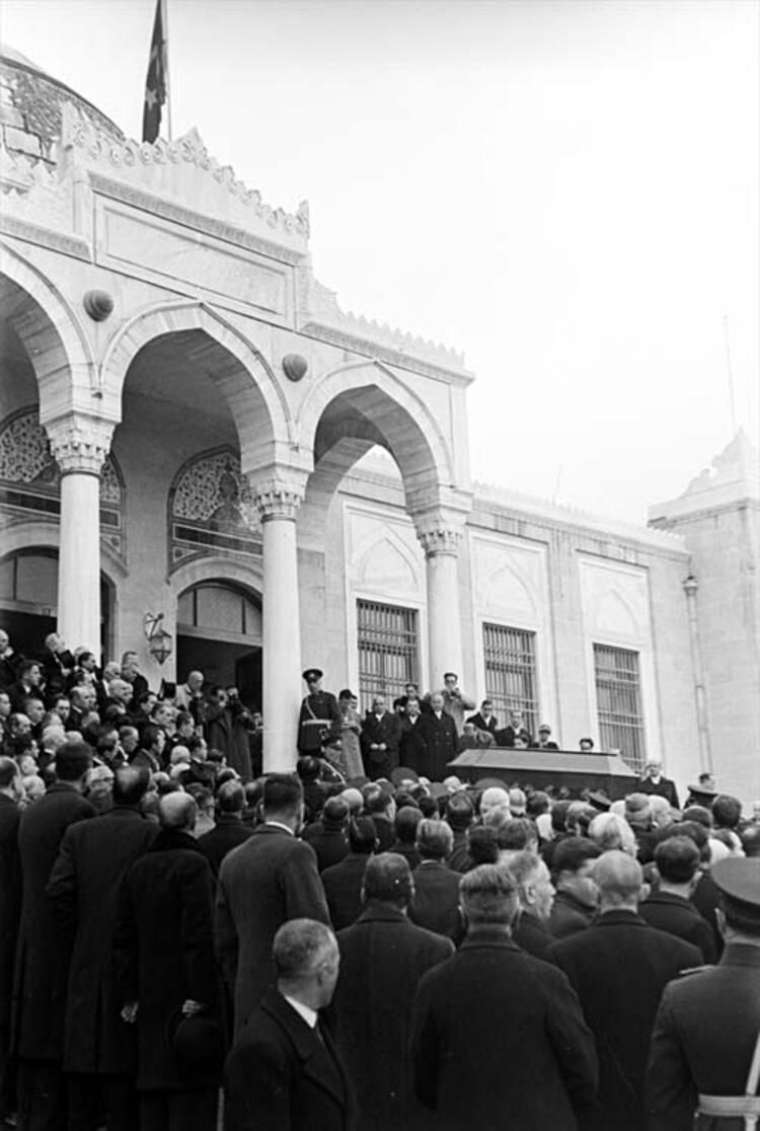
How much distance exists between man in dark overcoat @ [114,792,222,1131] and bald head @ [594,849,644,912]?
5.15 ft

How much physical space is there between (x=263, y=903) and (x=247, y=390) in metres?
11.1

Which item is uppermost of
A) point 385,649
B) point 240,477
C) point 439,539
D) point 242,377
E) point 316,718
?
point 242,377

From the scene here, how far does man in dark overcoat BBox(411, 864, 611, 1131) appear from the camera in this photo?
354 cm

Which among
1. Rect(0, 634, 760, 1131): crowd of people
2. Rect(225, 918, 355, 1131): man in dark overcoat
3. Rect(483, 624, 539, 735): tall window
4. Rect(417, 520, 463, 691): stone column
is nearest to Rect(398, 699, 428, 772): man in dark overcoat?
Rect(417, 520, 463, 691): stone column

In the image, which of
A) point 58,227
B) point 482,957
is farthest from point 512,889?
point 58,227

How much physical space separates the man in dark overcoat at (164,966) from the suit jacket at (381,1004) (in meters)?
0.71

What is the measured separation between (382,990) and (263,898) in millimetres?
594

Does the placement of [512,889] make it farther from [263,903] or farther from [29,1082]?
[29,1082]

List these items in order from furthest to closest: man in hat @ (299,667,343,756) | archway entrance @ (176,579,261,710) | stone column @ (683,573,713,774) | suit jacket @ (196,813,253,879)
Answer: stone column @ (683,573,713,774) < archway entrance @ (176,579,261,710) < man in hat @ (299,667,343,756) < suit jacket @ (196,813,253,879)

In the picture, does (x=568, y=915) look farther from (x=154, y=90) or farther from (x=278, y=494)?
(x=154, y=90)

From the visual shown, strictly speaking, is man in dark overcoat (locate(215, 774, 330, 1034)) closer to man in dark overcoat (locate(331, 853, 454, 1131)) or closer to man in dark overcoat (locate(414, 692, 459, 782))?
man in dark overcoat (locate(331, 853, 454, 1131))

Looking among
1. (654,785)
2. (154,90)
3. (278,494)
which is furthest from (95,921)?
(154,90)

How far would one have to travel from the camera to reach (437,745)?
48.8ft

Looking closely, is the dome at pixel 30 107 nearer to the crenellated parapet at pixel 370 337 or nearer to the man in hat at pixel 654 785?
the crenellated parapet at pixel 370 337
